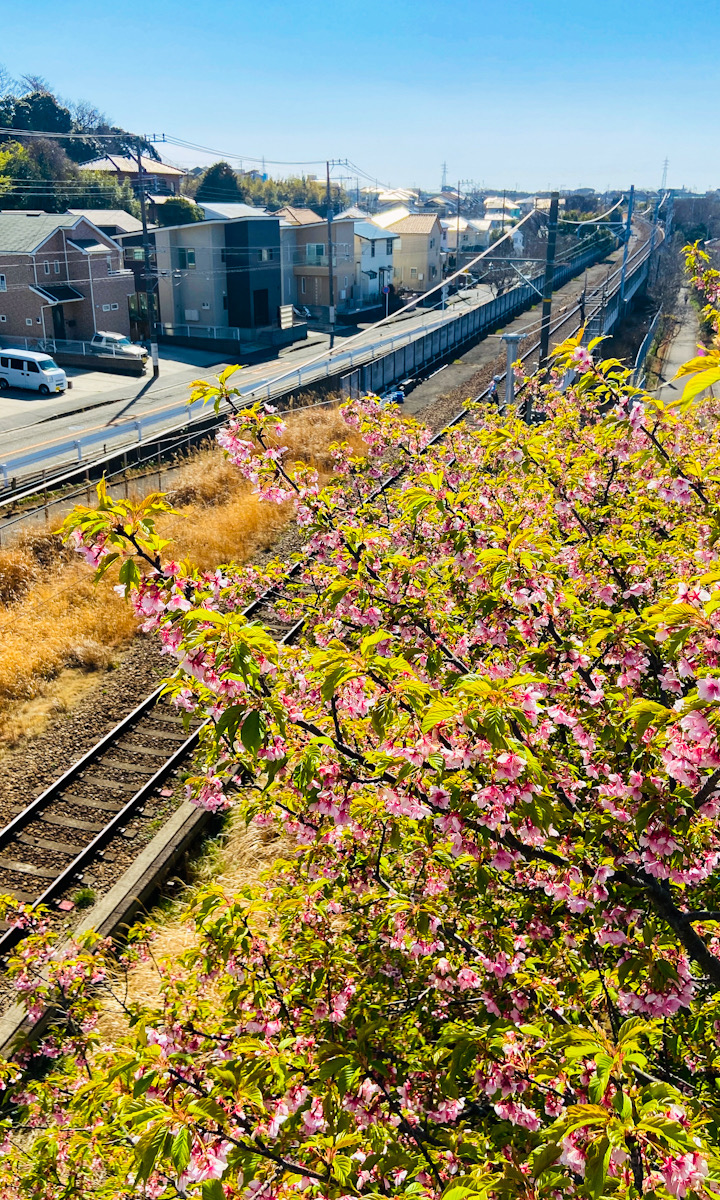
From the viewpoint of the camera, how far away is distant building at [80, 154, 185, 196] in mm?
73450

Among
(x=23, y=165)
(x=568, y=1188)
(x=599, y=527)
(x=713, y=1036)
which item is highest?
(x=23, y=165)

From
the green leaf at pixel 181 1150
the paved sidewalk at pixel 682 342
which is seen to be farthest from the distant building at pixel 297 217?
the green leaf at pixel 181 1150

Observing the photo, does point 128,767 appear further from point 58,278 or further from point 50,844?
point 58,278

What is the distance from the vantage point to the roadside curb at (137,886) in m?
7.80

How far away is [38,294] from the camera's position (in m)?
43.9

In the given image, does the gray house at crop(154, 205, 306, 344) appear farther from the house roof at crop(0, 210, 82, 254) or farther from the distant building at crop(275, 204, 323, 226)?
the distant building at crop(275, 204, 323, 226)

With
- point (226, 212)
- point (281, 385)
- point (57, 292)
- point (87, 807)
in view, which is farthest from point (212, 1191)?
point (226, 212)

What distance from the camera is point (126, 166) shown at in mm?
80062

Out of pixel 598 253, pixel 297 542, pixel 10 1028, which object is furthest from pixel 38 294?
pixel 598 253

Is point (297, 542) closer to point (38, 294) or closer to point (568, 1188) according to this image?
point (568, 1188)

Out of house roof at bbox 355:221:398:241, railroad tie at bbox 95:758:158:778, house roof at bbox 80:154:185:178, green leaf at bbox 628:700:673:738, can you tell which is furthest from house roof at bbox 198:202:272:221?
green leaf at bbox 628:700:673:738

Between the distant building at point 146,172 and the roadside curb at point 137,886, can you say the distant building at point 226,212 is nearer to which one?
the distant building at point 146,172

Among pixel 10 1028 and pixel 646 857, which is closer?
pixel 646 857

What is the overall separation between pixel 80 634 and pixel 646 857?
1351 centimetres
